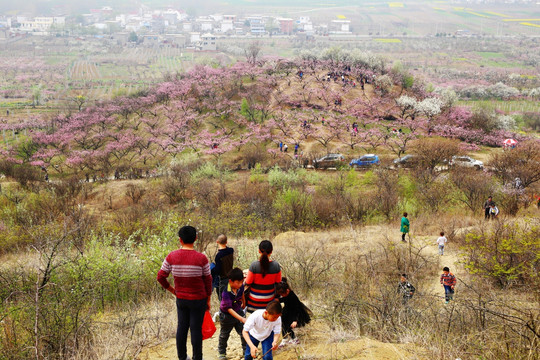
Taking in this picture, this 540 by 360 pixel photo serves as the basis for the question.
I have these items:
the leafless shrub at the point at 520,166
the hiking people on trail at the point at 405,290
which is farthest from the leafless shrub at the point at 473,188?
the hiking people on trail at the point at 405,290

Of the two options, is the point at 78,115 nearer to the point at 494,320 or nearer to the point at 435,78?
the point at 494,320

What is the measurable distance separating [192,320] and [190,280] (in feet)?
1.72

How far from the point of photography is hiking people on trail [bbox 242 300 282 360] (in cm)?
468

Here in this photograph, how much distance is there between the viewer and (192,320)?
487 cm

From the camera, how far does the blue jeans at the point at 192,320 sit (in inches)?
190

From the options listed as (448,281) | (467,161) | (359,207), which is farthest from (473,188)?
(448,281)

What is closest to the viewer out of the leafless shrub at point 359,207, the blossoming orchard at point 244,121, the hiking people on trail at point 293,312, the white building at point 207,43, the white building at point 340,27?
the hiking people on trail at point 293,312

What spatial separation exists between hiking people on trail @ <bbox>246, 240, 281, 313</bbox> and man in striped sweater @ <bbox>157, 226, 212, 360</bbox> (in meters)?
0.55

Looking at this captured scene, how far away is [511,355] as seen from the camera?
15.0ft

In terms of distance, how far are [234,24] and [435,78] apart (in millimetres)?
123530

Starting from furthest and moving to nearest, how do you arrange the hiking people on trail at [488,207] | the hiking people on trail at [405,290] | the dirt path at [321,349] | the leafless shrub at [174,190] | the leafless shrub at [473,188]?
the leafless shrub at [174,190]
the leafless shrub at [473,188]
the hiking people on trail at [488,207]
the hiking people on trail at [405,290]
the dirt path at [321,349]

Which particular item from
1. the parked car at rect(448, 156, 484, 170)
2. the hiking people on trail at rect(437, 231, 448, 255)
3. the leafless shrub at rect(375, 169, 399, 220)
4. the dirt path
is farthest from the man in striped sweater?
the parked car at rect(448, 156, 484, 170)

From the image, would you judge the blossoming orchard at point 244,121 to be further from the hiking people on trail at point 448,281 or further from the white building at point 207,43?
the white building at point 207,43

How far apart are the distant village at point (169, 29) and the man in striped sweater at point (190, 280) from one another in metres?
134
